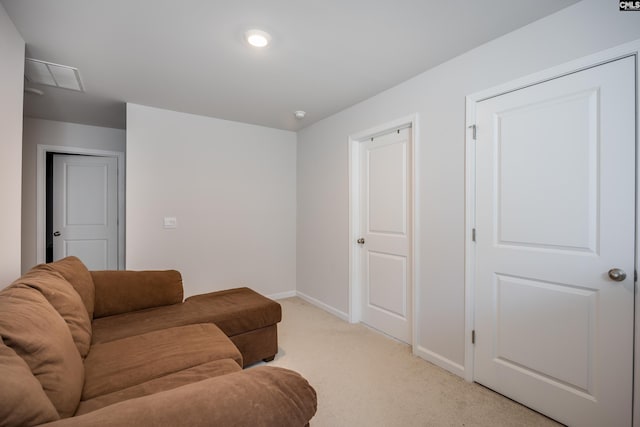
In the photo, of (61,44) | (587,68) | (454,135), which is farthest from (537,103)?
(61,44)

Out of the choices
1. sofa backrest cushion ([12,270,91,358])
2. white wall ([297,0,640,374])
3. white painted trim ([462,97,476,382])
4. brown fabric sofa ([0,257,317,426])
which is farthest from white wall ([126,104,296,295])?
white painted trim ([462,97,476,382])

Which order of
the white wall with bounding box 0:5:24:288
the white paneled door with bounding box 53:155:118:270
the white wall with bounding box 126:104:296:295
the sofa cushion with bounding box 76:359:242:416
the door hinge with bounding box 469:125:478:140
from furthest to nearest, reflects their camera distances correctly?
the white paneled door with bounding box 53:155:118:270, the white wall with bounding box 126:104:296:295, the door hinge with bounding box 469:125:478:140, the white wall with bounding box 0:5:24:288, the sofa cushion with bounding box 76:359:242:416

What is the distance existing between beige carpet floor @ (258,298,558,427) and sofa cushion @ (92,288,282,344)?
0.44 metres

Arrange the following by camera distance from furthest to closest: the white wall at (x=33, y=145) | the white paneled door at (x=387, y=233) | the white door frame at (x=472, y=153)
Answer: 1. the white wall at (x=33, y=145)
2. the white paneled door at (x=387, y=233)
3. the white door frame at (x=472, y=153)

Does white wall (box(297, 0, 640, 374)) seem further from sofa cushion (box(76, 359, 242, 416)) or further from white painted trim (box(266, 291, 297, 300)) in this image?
sofa cushion (box(76, 359, 242, 416))

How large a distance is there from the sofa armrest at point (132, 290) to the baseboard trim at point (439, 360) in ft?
6.85

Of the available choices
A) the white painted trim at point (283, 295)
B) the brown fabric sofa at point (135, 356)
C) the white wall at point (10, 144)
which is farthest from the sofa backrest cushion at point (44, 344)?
the white painted trim at point (283, 295)

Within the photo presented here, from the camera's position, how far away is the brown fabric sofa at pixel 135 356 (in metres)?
0.77

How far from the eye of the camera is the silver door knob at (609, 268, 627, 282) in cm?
147

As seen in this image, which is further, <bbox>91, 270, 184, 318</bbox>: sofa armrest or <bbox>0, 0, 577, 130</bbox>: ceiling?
<bbox>91, 270, 184, 318</bbox>: sofa armrest

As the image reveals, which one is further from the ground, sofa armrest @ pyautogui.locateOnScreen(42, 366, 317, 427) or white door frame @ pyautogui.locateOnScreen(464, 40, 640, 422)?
white door frame @ pyautogui.locateOnScreen(464, 40, 640, 422)

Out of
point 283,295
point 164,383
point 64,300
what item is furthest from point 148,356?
point 283,295

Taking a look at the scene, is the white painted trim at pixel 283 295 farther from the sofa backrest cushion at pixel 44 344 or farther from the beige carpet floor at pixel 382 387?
the sofa backrest cushion at pixel 44 344

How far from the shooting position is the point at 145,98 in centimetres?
302
